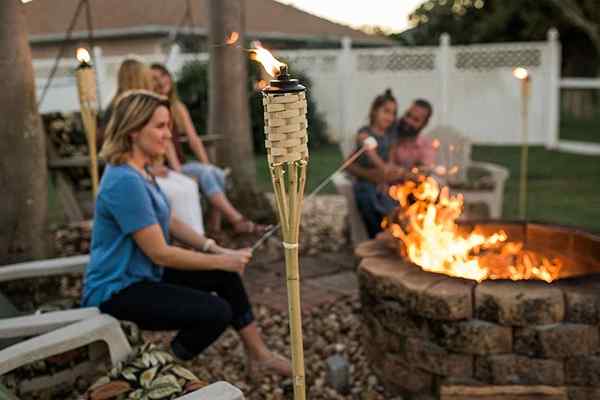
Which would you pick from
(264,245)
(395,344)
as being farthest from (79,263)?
Answer: (264,245)

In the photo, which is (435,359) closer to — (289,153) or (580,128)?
(289,153)

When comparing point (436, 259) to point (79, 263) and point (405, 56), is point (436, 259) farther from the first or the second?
point (405, 56)

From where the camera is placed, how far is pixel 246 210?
219 inches

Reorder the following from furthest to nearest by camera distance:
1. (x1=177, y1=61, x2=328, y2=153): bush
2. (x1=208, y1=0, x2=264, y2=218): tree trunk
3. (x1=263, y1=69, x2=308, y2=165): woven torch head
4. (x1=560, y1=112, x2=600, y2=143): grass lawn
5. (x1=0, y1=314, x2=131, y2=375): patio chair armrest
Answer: (x1=560, y1=112, x2=600, y2=143): grass lawn
(x1=177, y1=61, x2=328, y2=153): bush
(x1=208, y1=0, x2=264, y2=218): tree trunk
(x1=0, y1=314, x2=131, y2=375): patio chair armrest
(x1=263, y1=69, x2=308, y2=165): woven torch head

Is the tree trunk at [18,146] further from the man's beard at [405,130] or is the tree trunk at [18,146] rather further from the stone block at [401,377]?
the man's beard at [405,130]

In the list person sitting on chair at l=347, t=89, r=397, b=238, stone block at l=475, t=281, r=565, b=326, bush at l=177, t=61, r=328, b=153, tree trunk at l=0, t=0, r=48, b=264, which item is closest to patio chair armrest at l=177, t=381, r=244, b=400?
stone block at l=475, t=281, r=565, b=326

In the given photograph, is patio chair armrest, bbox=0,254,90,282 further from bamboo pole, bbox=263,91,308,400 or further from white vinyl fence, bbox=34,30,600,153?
white vinyl fence, bbox=34,30,600,153

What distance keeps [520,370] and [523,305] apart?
0.27 m

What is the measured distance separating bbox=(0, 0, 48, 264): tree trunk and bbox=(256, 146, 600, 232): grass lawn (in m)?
3.33

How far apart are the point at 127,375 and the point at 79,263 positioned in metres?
0.96

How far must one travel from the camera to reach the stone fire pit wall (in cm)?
259

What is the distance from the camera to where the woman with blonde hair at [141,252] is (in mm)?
2650

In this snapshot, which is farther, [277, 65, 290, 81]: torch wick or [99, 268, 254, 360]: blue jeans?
[99, 268, 254, 360]: blue jeans

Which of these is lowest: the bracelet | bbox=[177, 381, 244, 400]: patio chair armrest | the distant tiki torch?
bbox=[177, 381, 244, 400]: patio chair armrest
